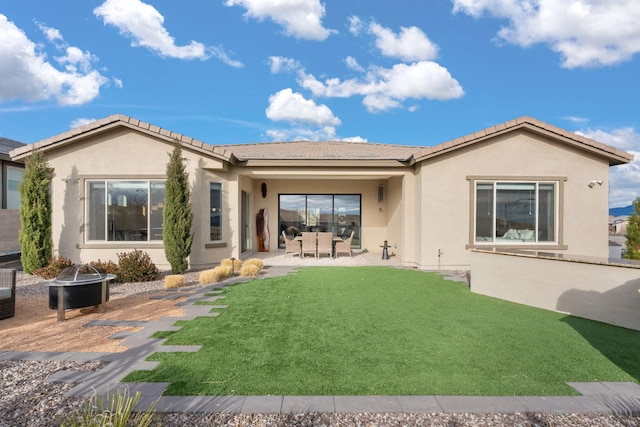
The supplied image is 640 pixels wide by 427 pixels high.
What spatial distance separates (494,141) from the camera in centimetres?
1048

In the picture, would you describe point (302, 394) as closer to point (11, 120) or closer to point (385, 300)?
point (385, 300)

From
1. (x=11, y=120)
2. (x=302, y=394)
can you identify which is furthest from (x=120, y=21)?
(x=302, y=394)

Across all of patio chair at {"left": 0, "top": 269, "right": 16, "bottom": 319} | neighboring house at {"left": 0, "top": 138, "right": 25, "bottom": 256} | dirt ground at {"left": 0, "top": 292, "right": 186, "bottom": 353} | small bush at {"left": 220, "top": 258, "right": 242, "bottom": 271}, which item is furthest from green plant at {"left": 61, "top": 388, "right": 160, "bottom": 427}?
neighboring house at {"left": 0, "top": 138, "right": 25, "bottom": 256}

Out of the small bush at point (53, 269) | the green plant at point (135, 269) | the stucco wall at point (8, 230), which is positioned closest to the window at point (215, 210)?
the green plant at point (135, 269)

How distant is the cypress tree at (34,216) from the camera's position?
9328 mm

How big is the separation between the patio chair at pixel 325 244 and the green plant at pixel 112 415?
9713 millimetres

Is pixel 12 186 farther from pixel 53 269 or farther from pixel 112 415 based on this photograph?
pixel 112 415

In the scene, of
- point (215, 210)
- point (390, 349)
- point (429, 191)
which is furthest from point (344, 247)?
point (390, 349)

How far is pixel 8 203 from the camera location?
1423 centimetres

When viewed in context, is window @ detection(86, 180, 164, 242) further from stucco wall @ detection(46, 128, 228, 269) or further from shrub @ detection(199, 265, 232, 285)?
shrub @ detection(199, 265, 232, 285)

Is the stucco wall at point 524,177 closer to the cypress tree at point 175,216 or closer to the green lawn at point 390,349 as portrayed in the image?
the green lawn at point 390,349

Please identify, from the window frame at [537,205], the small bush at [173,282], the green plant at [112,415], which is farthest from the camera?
the window frame at [537,205]

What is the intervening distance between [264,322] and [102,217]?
8.04 meters

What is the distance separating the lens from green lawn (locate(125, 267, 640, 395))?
326 centimetres
